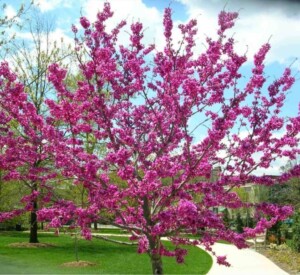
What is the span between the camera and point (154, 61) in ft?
21.4

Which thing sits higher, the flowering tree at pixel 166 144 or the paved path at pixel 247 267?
the flowering tree at pixel 166 144

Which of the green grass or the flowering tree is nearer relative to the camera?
the flowering tree

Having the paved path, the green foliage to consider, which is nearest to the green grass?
the paved path

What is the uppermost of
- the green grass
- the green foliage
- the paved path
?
the green foliage

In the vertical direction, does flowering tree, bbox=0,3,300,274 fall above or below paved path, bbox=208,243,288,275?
above

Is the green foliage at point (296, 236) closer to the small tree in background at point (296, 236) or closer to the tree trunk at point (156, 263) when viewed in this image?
the small tree in background at point (296, 236)

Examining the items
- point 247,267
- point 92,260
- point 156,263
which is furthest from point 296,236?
point 156,263

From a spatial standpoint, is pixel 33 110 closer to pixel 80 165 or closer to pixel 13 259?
pixel 80 165

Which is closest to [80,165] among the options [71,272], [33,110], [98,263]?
[33,110]

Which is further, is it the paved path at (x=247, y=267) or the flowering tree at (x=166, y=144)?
the paved path at (x=247, y=267)

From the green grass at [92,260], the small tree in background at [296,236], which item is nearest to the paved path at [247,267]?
the green grass at [92,260]

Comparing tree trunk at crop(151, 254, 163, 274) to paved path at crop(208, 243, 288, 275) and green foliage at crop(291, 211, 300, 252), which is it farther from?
green foliage at crop(291, 211, 300, 252)

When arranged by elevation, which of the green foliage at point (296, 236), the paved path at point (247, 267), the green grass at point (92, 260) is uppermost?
the green foliage at point (296, 236)

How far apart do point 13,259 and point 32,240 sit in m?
6.58
